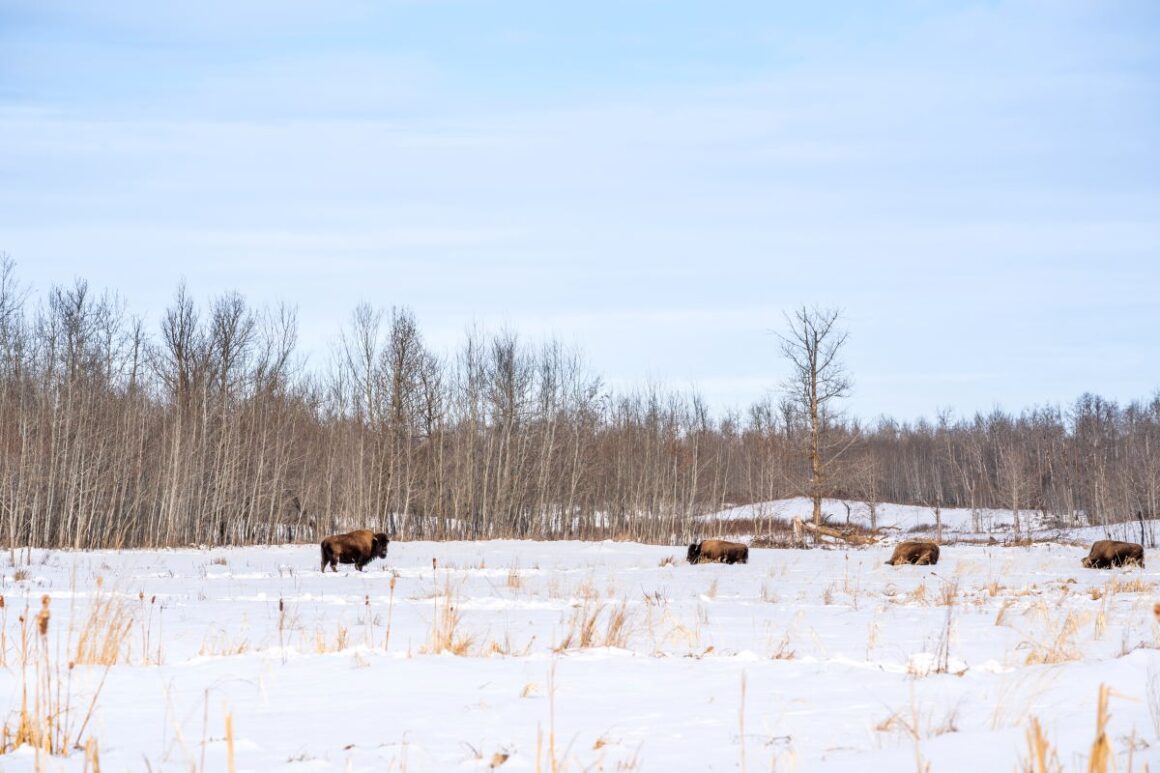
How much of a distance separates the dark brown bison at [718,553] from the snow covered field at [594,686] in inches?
380

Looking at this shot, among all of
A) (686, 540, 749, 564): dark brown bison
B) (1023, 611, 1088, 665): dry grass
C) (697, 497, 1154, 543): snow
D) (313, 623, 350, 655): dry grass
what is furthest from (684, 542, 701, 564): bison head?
(697, 497, 1154, 543): snow

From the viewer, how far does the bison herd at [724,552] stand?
18766 mm

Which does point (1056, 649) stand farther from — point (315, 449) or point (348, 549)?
point (315, 449)

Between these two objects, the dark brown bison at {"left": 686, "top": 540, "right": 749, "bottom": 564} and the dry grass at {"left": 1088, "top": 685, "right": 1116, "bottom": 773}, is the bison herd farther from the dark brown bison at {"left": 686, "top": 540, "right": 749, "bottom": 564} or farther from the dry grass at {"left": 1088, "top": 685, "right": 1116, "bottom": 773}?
the dry grass at {"left": 1088, "top": 685, "right": 1116, "bottom": 773}

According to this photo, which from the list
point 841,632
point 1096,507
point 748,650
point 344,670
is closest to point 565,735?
point 344,670

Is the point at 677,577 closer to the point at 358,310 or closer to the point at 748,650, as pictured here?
the point at 748,650

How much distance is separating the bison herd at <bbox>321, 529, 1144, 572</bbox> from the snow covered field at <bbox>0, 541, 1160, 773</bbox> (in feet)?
22.4

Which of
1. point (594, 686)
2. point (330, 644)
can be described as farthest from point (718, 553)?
point (594, 686)

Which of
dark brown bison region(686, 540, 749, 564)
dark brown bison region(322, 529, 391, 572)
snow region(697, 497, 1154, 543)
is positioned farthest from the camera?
snow region(697, 497, 1154, 543)

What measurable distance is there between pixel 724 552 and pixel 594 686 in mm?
16480

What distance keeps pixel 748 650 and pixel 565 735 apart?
2980mm

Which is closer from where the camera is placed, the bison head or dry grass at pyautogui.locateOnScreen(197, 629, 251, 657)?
dry grass at pyautogui.locateOnScreen(197, 629, 251, 657)

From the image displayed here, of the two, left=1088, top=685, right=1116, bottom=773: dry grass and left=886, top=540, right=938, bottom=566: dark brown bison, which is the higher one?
left=1088, top=685, right=1116, bottom=773: dry grass

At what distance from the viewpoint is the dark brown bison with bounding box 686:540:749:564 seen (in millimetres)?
21703
